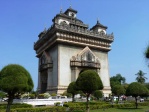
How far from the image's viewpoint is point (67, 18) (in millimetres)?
41656

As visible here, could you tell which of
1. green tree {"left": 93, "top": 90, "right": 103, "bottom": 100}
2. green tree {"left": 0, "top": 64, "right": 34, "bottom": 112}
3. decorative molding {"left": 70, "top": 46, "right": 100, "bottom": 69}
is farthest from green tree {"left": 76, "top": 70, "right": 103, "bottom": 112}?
decorative molding {"left": 70, "top": 46, "right": 100, "bottom": 69}

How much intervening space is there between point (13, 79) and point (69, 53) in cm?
2471

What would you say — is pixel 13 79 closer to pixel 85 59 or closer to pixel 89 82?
pixel 89 82

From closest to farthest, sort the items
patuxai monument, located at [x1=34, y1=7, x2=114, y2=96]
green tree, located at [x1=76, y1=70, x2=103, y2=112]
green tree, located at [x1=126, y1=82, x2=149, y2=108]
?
green tree, located at [x1=76, y1=70, x2=103, y2=112] < green tree, located at [x1=126, y1=82, x2=149, y2=108] < patuxai monument, located at [x1=34, y1=7, x2=114, y2=96]

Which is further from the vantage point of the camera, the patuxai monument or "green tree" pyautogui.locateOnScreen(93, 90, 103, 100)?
the patuxai monument

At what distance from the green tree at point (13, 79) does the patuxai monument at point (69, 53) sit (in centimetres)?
2064

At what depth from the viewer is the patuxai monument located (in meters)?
36.7

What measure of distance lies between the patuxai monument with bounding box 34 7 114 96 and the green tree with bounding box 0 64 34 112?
67.7 feet

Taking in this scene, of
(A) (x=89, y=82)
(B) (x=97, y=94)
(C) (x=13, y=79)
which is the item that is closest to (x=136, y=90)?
(B) (x=97, y=94)

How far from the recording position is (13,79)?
45.4 feet

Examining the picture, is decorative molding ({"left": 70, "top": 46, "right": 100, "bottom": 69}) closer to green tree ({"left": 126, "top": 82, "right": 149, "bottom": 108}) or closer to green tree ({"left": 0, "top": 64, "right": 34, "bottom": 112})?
green tree ({"left": 126, "top": 82, "right": 149, "bottom": 108})

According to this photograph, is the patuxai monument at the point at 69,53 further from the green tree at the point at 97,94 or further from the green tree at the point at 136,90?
the green tree at the point at 136,90

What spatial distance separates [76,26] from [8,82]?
98.4 ft

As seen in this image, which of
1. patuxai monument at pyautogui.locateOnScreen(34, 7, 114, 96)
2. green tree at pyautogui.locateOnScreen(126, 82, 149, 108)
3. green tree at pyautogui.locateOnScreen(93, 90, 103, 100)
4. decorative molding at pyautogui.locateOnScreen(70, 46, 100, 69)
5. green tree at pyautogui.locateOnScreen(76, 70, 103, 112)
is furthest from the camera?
decorative molding at pyautogui.locateOnScreen(70, 46, 100, 69)
